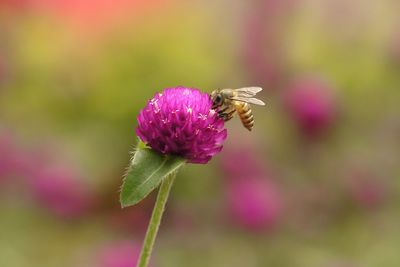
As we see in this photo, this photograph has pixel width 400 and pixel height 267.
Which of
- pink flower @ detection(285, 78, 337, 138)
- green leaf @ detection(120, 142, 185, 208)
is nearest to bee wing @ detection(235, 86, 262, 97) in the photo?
green leaf @ detection(120, 142, 185, 208)

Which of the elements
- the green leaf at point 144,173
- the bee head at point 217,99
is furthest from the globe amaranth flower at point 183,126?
the bee head at point 217,99

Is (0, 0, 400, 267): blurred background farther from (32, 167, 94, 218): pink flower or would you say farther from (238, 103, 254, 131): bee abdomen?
(238, 103, 254, 131): bee abdomen

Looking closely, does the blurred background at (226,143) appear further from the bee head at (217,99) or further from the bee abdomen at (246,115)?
the bee head at (217,99)

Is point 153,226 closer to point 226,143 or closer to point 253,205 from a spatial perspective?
point 253,205

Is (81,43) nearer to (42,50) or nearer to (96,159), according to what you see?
(42,50)

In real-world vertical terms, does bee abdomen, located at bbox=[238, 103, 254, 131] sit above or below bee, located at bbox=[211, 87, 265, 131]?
below

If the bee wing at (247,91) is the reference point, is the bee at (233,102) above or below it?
below
